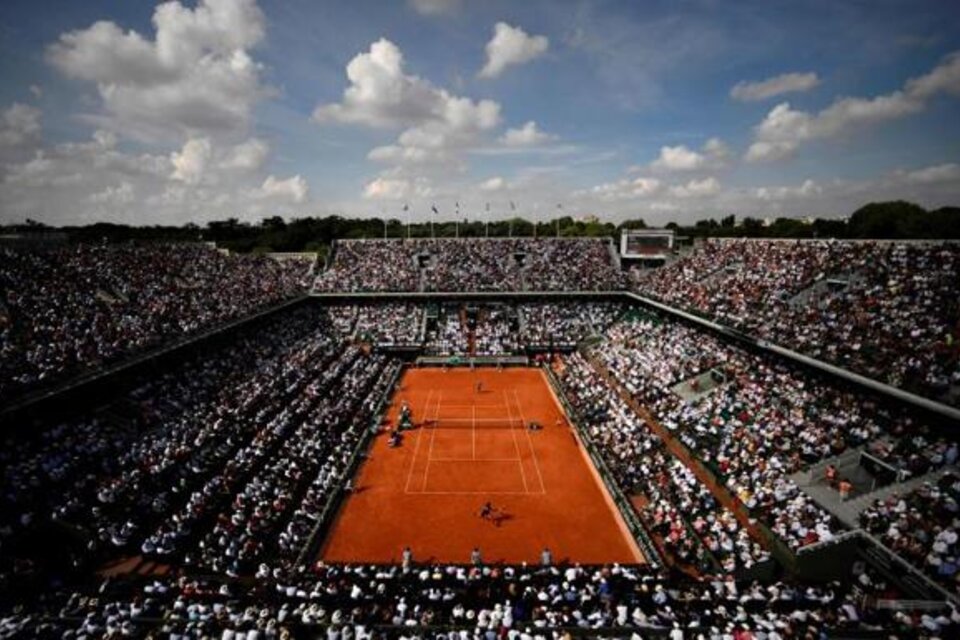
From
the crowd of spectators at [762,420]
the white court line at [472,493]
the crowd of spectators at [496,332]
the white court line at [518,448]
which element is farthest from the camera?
the crowd of spectators at [496,332]

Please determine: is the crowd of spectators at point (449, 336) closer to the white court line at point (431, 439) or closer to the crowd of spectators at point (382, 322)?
the crowd of spectators at point (382, 322)

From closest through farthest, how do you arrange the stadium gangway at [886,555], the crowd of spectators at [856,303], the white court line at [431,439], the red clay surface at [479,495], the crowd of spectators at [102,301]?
the stadium gangway at [886,555]
the red clay surface at [479,495]
the crowd of spectators at [856,303]
the crowd of spectators at [102,301]
the white court line at [431,439]

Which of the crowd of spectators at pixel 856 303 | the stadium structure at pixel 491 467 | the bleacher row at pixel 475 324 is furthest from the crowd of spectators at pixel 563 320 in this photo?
the crowd of spectators at pixel 856 303

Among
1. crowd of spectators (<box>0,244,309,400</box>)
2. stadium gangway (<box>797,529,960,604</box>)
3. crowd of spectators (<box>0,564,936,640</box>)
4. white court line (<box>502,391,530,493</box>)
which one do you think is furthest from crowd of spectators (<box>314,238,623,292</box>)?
crowd of spectators (<box>0,564,936,640</box>)

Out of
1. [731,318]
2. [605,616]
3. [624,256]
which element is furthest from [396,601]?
[624,256]

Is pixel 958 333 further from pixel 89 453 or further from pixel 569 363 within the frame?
pixel 89 453

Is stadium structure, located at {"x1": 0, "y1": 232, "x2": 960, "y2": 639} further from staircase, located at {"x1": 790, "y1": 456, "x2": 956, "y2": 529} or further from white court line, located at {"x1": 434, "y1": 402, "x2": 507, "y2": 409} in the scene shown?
white court line, located at {"x1": 434, "y1": 402, "x2": 507, "y2": 409}

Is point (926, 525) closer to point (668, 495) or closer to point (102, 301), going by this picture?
point (668, 495)
